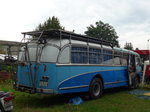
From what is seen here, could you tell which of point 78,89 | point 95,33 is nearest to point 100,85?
point 78,89

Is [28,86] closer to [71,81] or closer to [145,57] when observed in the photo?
[71,81]

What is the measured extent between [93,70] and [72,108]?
8.46 feet

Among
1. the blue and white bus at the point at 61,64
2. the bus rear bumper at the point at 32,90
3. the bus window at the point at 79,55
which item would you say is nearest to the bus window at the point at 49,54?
the blue and white bus at the point at 61,64

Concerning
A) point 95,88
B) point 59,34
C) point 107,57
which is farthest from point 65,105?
point 107,57

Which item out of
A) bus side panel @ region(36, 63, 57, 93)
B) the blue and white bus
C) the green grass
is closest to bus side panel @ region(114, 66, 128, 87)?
the blue and white bus

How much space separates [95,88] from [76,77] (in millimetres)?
1855

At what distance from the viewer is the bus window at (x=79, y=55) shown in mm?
8834

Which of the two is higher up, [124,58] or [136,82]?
[124,58]

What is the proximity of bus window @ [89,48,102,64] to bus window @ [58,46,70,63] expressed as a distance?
5.70ft

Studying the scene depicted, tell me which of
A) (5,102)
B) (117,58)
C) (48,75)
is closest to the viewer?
(5,102)

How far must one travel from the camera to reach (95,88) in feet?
33.7

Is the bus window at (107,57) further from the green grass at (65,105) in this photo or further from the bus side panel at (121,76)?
the green grass at (65,105)

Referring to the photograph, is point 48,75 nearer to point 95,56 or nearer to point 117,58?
point 95,56

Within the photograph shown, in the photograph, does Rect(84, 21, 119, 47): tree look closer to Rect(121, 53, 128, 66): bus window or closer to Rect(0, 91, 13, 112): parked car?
Rect(121, 53, 128, 66): bus window
